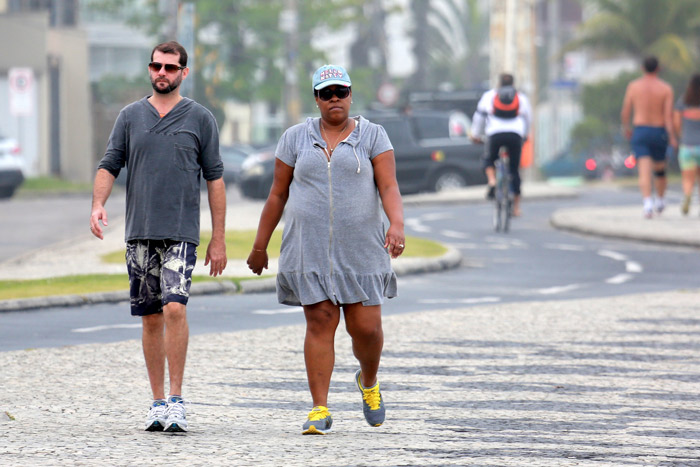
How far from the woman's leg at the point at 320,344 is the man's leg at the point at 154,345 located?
2.35 feet

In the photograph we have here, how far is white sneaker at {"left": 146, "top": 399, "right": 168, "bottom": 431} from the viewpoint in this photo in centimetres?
688

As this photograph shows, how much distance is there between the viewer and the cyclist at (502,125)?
1956 cm

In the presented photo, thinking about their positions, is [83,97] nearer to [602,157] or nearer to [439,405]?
[602,157]

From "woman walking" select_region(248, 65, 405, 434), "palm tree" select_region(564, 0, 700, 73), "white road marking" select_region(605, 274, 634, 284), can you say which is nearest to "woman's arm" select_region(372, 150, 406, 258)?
"woman walking" select_region(248, 65, 405, 434)

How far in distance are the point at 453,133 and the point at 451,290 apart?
15993 millimetres

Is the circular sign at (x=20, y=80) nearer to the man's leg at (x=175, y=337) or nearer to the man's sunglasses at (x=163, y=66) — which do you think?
the man's sunglasses at (x=163, y=66)

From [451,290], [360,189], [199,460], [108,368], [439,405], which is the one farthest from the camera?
[451,290]

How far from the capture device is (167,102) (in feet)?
24.0

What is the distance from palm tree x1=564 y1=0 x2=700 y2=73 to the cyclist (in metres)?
28.3

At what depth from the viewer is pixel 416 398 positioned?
26.1ft

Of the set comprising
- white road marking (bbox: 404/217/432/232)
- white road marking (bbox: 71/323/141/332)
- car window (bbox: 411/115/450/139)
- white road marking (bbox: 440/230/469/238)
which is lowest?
white road marking (bbox: 404/217/432/232)

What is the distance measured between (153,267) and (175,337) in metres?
0.34

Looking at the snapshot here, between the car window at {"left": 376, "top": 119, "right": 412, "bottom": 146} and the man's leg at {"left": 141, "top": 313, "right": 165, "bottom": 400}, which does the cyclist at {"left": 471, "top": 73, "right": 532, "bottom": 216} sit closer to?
the car window at {"left": 376, "top": 119, "right": 412, "bottom": 146}

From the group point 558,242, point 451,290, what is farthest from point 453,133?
point 451,290
